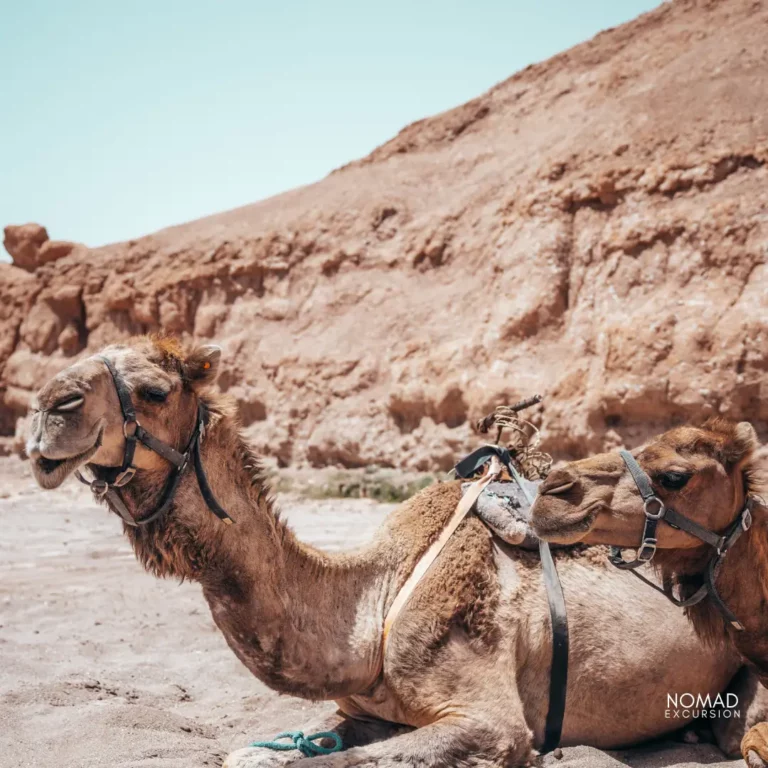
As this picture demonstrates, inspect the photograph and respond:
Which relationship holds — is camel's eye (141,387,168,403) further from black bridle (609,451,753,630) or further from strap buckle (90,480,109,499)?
black bridle (609,451,753,630)

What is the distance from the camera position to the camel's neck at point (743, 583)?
10.2 ft

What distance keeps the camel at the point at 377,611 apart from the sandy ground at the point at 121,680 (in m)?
0.31

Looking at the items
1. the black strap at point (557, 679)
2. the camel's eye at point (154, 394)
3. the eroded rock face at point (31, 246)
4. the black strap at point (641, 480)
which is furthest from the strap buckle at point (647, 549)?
the eroded rock face at point (31, 246)

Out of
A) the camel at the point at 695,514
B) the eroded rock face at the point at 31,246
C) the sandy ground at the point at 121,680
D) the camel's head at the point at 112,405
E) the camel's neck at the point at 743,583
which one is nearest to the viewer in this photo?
the camel's head at the point at 112,405

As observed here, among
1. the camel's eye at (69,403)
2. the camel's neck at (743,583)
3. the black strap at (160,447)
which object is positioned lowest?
the camel's neck at (743,583)

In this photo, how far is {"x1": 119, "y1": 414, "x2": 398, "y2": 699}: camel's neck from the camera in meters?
3.24

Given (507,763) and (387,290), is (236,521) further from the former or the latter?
(387,290)

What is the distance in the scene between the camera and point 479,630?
11.1ft

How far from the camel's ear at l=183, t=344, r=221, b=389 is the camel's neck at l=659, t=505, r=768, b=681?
189cm

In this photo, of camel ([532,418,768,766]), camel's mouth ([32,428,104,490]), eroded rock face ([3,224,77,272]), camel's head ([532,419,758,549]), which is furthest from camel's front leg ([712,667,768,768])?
eroded rock face ([3,224,77,272])

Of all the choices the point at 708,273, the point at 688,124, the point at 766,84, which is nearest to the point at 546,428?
the point at 708,273

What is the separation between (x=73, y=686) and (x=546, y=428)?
10119 mm

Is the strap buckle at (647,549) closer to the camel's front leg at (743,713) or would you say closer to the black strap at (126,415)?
the camel's front leg at (743,713)

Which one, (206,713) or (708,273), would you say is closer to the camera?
(206,713)
